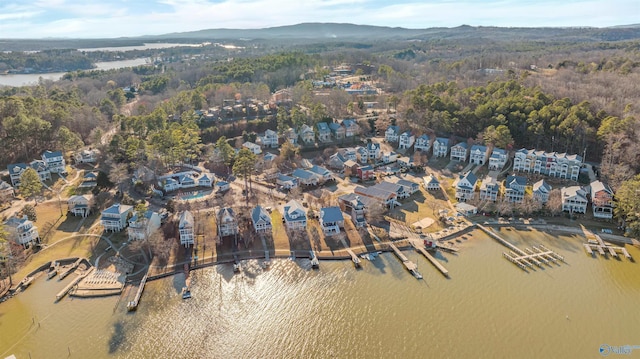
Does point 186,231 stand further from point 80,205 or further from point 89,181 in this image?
point 89,181

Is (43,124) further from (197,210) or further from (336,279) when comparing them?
(336,279)

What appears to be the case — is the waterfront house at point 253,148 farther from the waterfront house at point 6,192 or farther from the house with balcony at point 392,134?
the waterfront house at point 6,192

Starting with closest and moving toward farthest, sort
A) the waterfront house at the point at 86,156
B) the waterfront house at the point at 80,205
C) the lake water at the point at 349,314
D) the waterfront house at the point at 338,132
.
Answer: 1. the lake water at the point at 349,314
2. the waterfront house at the point at 80,205
3. the waterfront house at the point at 86,156
4. the waterfront house at the point at 338,132

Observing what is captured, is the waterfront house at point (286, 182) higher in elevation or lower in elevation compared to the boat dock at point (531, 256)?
higher

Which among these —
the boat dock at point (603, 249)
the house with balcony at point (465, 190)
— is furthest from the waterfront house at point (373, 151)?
the boat dock at point (603, 249)

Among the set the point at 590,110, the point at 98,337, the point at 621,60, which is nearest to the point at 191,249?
the point at 98,337

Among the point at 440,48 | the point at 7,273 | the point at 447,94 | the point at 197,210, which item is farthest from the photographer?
the point at 440,48

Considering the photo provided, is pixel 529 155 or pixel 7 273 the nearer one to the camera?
pixel 7 273

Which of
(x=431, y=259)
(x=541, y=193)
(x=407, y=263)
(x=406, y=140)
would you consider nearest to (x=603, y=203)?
(x=541, y=193)
